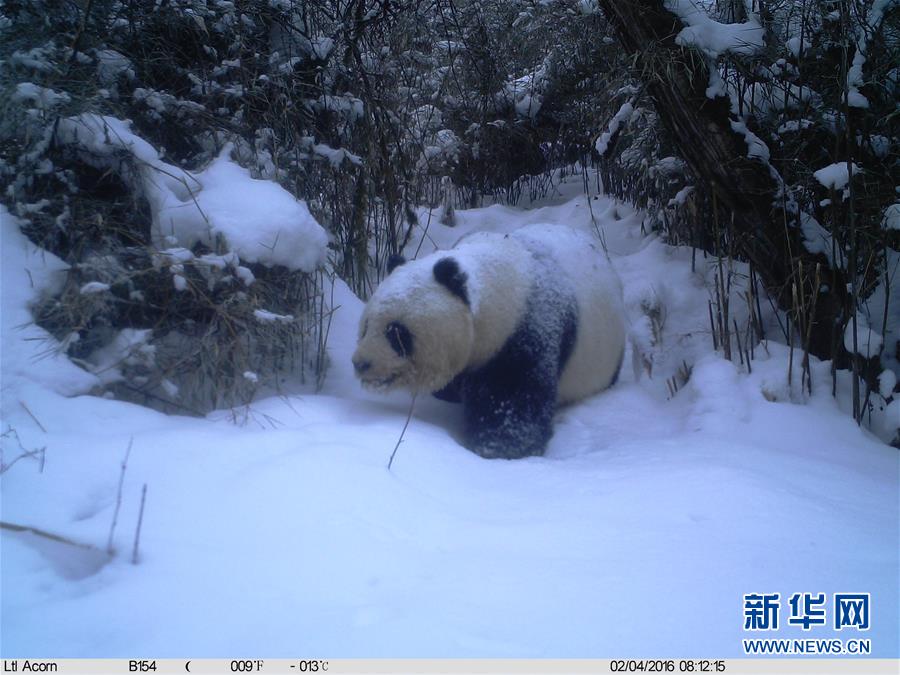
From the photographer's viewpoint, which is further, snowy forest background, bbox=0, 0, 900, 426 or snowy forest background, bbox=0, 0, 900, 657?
snowy forest background, bbox=0, 0, 900, 426

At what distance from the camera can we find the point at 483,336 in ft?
10.9

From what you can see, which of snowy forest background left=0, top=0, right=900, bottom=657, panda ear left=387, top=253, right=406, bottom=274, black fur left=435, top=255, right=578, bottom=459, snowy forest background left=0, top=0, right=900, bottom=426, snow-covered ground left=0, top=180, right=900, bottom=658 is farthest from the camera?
panda ear left=387, top=253, right=406, bottom=274

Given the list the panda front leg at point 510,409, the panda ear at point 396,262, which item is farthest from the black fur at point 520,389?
the panda ear at point 396,262

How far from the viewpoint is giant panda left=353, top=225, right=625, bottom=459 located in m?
3.18

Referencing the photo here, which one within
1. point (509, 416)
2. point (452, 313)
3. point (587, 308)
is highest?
point (452, 313)

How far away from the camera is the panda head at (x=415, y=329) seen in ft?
10.3

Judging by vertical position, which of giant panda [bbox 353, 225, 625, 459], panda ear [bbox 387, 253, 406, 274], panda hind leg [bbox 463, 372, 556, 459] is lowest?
panda hind leg [bbox 463, 372, 556, 459]

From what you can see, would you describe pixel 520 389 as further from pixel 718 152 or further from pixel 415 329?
pixel 718 152

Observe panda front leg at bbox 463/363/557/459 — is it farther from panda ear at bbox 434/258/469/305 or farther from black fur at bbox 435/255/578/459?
panda ear at bbox 434/258/469/305

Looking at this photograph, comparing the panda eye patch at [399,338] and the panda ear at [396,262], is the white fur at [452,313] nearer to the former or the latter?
the panda eye patch at [399,338]

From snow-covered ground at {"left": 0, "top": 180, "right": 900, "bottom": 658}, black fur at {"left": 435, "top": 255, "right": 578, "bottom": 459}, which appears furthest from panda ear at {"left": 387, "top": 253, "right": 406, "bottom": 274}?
snow-covered ground at {"left": 0, "top": 180, "right": 900, "bottom": 658}

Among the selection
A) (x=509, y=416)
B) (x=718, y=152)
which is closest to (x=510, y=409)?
(x=509, y=416)

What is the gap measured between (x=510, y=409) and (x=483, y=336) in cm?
42

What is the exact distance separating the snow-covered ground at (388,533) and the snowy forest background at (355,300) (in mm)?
13
